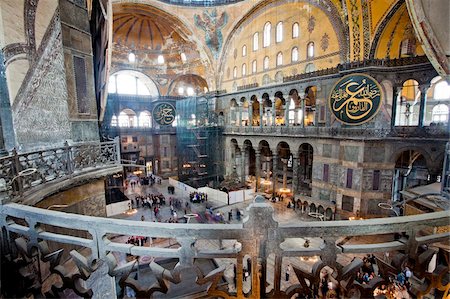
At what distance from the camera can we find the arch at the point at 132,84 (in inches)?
874

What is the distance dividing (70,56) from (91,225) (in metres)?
5.05

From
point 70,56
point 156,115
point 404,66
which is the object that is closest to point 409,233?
point 70,56

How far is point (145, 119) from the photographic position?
24297 millimetres

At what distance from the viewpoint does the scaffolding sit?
1883 cm

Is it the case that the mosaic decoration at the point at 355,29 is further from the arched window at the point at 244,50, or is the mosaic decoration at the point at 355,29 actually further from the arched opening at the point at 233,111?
the arched opening at the point at 233,111

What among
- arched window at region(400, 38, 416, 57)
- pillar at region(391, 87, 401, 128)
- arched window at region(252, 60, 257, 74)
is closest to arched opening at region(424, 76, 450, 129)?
arched window at region(400, 38, 416, 57)

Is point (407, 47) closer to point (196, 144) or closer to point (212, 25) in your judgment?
point (212, 25)

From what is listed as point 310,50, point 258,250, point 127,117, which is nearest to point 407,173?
point 310,50

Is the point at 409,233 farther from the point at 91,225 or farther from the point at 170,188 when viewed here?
the point at 170,188

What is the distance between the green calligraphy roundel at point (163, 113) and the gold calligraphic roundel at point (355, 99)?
1667 cm

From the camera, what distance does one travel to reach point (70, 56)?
504 centimetres

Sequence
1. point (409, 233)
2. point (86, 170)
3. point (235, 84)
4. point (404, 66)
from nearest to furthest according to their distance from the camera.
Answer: point (409, 233), point (86, 170), point (404, 66), point (235, 84)

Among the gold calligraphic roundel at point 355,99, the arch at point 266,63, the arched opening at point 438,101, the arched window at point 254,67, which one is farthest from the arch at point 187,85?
the arched opening at point 438,101

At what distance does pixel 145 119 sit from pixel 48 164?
69.9 ft
